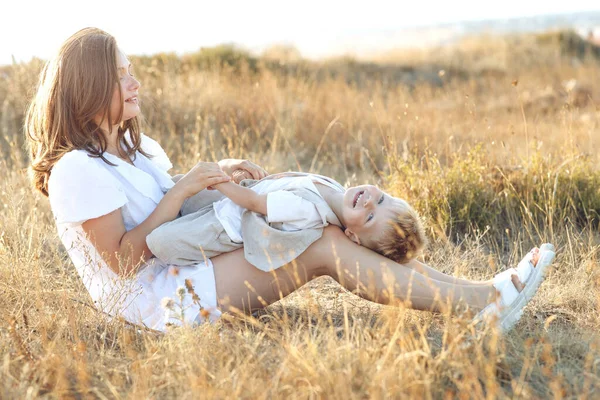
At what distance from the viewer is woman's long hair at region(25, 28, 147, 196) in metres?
2.74

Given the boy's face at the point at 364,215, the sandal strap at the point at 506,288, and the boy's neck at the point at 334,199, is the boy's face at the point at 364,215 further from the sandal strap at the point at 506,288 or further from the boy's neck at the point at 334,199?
the sandal strap at the point at 506,288

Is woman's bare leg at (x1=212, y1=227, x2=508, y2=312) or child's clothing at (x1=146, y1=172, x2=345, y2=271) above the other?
child's clothing at (x1=146, y1=172, x2=345, y2=271)

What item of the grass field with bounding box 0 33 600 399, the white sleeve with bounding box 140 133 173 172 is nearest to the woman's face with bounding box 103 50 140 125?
the white sleeve with bounding box 140 133 173 172

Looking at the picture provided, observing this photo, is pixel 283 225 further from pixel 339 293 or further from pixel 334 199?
pixel 339 293

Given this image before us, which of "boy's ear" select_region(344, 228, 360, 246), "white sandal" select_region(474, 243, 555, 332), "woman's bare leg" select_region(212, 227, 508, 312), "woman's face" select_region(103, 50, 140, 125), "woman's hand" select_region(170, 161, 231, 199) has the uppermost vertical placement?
"woman's face" select_region(103, 50, 140, 125)

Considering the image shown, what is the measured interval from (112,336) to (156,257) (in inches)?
14.4

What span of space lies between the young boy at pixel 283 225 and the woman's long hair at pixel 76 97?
0.46 meters

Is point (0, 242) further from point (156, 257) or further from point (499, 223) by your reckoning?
point (499, 223)

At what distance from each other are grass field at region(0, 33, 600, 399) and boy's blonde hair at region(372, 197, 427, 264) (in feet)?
0.88

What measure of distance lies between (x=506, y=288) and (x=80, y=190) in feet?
5.62

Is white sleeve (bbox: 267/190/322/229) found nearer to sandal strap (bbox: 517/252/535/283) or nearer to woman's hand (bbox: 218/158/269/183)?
woman's hand (bbox: 218/158/269/183)

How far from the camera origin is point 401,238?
2.71 metres

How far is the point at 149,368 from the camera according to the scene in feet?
7.57

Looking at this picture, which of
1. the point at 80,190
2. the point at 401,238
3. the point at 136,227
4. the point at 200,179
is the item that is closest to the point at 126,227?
the point at 136,227
